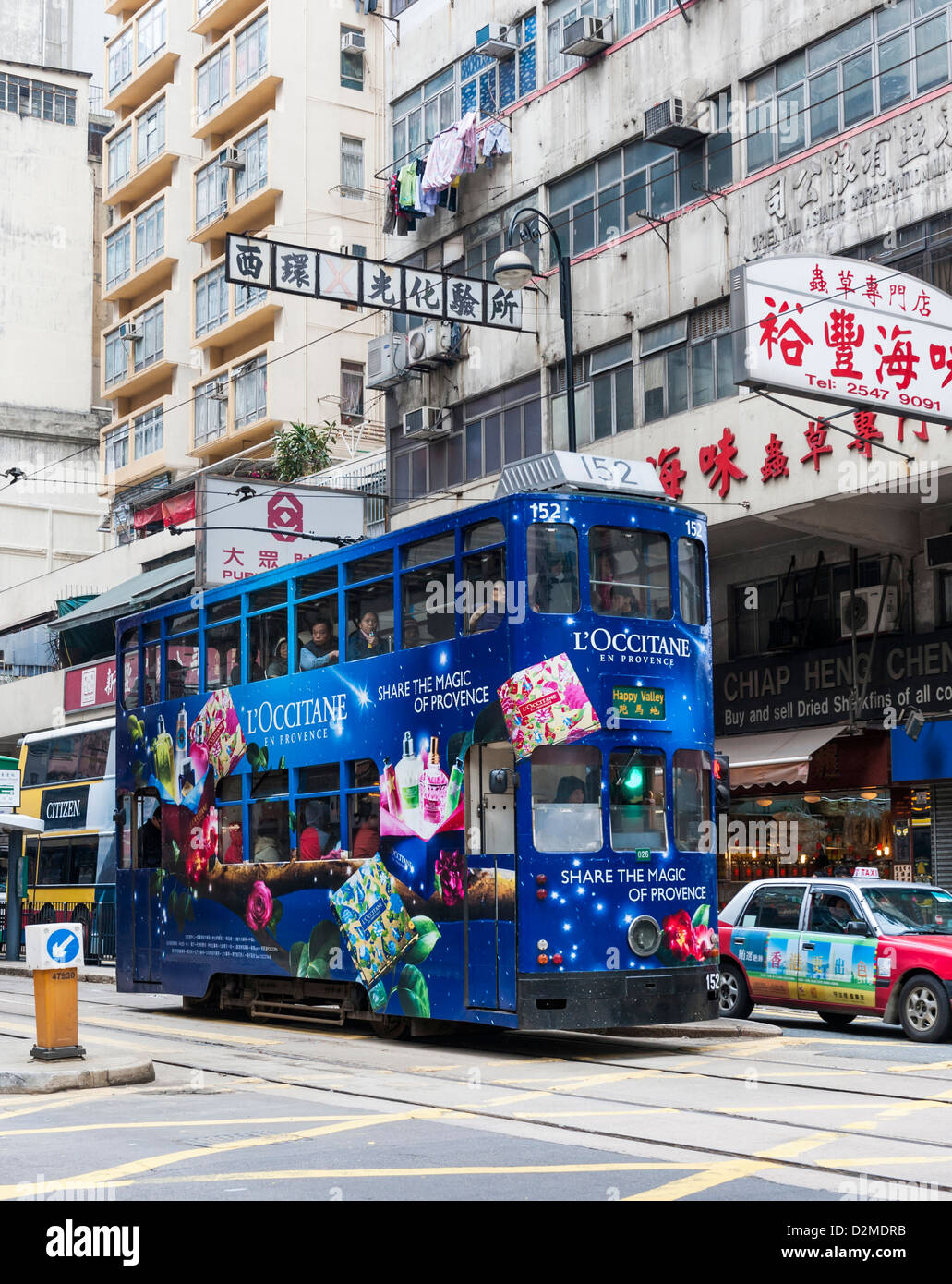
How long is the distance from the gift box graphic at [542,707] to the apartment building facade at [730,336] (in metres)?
8.07

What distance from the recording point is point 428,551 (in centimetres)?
1416

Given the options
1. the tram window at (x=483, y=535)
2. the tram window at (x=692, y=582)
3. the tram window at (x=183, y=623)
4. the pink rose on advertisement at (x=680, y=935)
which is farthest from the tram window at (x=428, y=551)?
the tram window at (x=183, y=623)

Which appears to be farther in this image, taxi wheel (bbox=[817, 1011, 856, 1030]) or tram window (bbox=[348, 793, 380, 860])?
taxi wheel (bbox=[817, 1011, 856, 1030])

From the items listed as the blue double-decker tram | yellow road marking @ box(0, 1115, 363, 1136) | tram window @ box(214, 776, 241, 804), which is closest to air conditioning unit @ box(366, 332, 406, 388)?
tram window @ box(214, 776, 241, 804)

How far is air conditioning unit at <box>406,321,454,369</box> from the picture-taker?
3091 cm

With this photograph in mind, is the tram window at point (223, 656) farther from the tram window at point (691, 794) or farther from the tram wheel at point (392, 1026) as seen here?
the tram window at point (691, 794)

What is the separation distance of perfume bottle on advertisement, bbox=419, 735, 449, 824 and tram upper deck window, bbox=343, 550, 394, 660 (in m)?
1.16

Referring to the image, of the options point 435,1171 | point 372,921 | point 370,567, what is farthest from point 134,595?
point 435,1171

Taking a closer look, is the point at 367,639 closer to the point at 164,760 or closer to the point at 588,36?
the point at 164,760

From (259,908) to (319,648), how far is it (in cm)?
272

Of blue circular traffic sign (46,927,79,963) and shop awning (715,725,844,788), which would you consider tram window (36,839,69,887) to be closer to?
shop awning (715,725,844,788)

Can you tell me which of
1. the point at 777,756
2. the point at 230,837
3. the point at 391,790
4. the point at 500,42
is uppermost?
the point at 500,42
